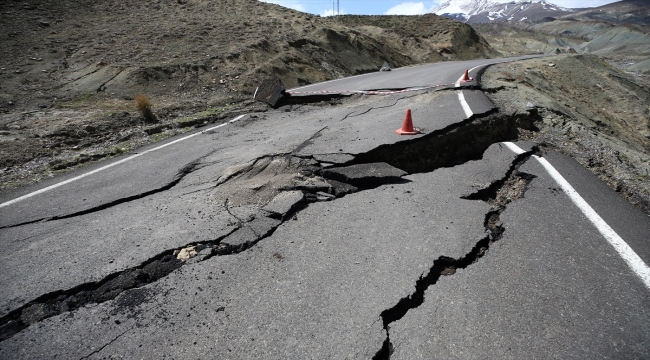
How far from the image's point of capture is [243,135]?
668 cm

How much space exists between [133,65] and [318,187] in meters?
10.8

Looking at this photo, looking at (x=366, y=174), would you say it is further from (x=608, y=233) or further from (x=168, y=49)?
(x=168, y=49)

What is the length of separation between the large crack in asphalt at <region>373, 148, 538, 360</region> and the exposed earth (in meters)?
1.23

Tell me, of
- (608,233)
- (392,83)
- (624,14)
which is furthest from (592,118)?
(624,14)

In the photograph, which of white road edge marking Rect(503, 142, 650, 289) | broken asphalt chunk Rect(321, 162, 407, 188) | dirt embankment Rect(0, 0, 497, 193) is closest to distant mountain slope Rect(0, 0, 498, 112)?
dirt embankment Rect(0, 0, 497, 193)

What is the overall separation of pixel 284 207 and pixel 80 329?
1916mm

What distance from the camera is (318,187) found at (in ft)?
13.2

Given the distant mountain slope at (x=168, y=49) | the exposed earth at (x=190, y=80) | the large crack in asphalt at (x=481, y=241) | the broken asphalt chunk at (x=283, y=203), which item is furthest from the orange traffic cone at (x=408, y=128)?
the distant mountain slope at (x=168, y=49)

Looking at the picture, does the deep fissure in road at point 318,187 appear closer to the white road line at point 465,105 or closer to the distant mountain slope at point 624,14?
the white road line at point 465,105

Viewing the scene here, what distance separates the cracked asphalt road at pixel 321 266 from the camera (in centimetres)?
213

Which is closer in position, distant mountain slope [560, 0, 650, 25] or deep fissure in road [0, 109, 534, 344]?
deep fissure in road [0, 109, 534, 344]

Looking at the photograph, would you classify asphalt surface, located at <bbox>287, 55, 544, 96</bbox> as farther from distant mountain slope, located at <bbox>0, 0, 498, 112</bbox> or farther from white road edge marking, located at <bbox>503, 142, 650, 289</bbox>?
white road edge marking, located at <bbox>503, 142, 650, 289</bbox>

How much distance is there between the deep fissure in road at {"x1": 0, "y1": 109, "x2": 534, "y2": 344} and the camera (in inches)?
99.0

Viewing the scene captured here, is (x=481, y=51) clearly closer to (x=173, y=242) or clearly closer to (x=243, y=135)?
(x=243, y=135)
